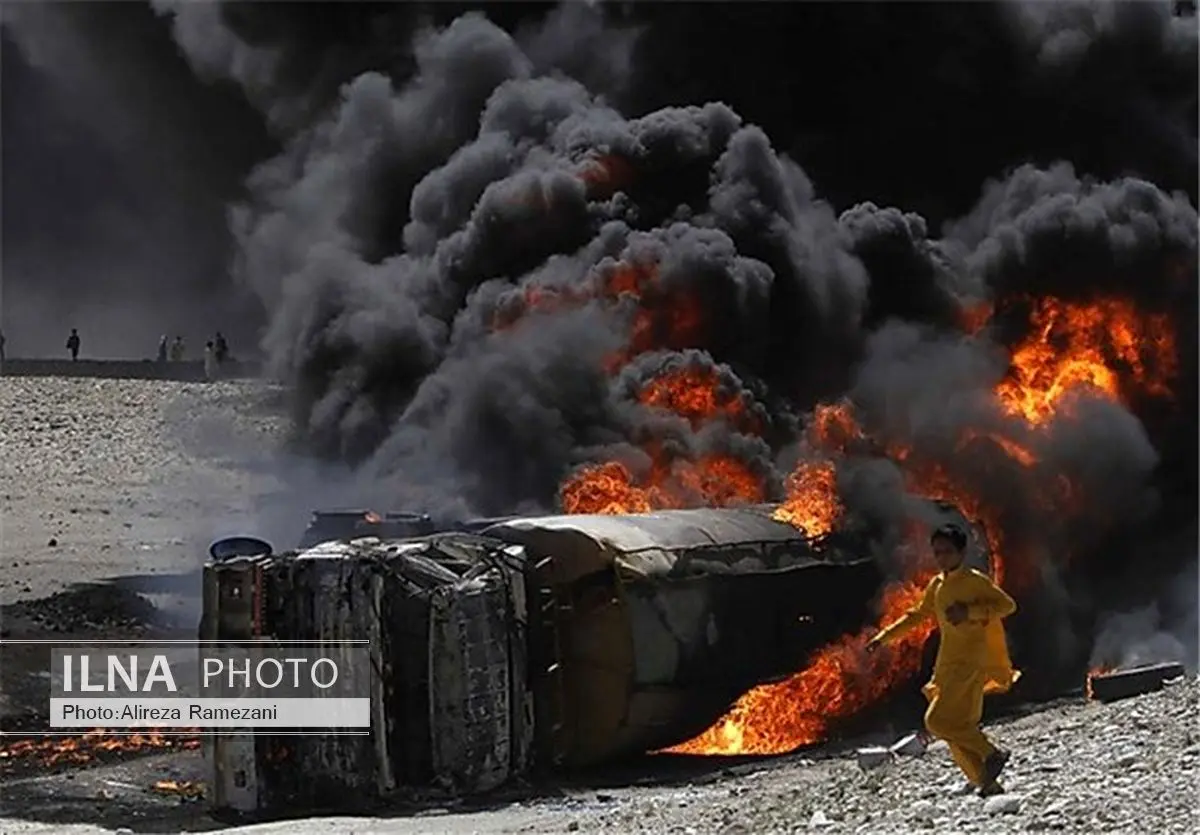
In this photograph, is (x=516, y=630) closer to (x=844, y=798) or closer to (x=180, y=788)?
(x=180, y=788)

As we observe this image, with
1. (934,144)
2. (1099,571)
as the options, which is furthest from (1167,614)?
(934,144)

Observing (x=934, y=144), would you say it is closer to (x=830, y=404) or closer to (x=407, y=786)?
(x=830, y=404)

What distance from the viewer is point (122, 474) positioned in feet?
99.9

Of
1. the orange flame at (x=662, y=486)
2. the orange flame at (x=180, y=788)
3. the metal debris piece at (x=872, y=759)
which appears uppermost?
the orange flame at (x=662, y=486)

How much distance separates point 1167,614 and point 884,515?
10158mm

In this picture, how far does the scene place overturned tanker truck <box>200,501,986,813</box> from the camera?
1180 centimetres

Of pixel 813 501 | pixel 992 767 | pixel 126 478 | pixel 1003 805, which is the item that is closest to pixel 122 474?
pixel 126 478

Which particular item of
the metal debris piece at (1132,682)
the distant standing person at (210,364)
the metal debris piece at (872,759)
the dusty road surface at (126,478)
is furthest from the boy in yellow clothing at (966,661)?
the distant standing person at (210,364)

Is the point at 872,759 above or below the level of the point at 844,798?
above

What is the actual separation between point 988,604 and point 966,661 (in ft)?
1.13

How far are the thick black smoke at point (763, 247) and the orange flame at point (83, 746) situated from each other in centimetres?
661

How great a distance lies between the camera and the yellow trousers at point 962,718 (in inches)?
359

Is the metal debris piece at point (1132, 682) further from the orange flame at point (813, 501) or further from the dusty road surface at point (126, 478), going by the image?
the dusty road surface at point (126, 478)

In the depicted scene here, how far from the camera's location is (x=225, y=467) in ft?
104
